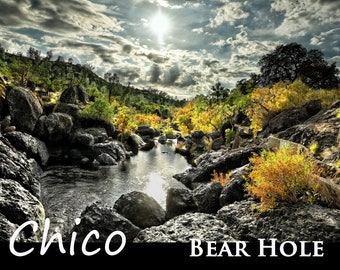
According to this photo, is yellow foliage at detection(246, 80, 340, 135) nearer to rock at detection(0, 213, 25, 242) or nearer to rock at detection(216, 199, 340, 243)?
rock at detection(216, 199, 340, 243)

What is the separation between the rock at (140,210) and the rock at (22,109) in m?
31.1

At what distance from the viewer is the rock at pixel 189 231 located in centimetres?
1373

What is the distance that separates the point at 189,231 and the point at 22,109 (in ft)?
128

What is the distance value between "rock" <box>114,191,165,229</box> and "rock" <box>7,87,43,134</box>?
31076mm

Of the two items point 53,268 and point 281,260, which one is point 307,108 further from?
point 53,268

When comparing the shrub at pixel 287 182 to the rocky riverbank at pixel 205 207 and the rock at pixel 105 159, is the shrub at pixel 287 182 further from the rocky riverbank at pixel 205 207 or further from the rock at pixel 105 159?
the rock at pixel 105 159

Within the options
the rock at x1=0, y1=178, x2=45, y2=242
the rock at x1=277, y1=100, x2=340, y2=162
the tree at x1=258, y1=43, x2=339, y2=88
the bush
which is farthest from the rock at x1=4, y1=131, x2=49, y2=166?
the tree at x1=258, y1=43, x2=339, y2=88

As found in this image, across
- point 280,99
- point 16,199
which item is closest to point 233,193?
point 16,199

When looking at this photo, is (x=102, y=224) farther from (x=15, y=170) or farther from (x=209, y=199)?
(x=15, y=170)

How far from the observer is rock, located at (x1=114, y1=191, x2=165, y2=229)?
1905cm

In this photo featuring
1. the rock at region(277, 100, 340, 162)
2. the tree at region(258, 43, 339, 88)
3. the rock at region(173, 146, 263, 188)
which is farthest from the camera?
the tree at region(258, 43, 339, 88)

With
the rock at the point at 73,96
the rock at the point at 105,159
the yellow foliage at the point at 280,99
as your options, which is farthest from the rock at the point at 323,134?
the rock at the point at 73,96

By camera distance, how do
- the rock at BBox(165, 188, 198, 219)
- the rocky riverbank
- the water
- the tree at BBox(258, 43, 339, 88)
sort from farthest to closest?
1. the tree at BBox(258, 43, 339, 88)
2. the water
3. the rock at BBox(165, 188, 198, 219)
4. the rocky riverbank

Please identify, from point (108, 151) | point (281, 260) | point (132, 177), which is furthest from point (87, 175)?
point (281, 260)
